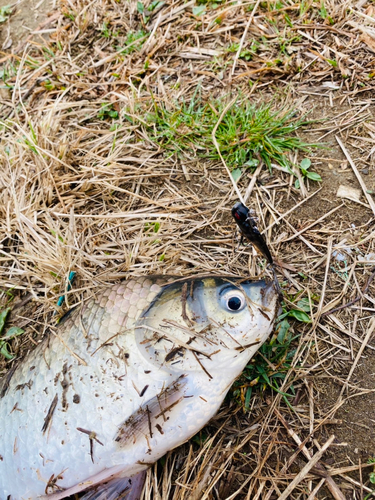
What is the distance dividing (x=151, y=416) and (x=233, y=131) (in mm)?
1977

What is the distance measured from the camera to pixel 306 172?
2891mm

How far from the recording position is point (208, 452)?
2301 millimetres

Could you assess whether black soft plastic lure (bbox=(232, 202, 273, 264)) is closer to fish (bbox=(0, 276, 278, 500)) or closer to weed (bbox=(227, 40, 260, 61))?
fish (bbox=(0, 276, 278, 500))

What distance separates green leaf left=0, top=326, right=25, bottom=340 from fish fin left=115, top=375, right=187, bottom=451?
1.20m

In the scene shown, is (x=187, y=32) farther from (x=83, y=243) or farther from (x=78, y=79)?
(x=83, y=243)

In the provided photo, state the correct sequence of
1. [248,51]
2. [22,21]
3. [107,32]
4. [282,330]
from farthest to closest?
[22,21]
[107,32]
[248,51]
[282,330]

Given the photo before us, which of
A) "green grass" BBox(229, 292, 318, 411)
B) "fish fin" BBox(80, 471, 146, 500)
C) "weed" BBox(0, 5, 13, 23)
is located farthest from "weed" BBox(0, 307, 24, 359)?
"weed" BBox(0, 5, 13, 23)

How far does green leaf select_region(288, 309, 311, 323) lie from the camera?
8.21ft

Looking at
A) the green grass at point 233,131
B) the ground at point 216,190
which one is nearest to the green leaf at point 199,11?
the ground at point 216,190

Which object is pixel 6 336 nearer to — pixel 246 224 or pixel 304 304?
pixel 246 224

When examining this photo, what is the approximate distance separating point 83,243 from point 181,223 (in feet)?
2.28

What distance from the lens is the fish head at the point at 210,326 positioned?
205 cm

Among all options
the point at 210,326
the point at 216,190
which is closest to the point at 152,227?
the point at 216,190

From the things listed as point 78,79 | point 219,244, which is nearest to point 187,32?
point 78,79
